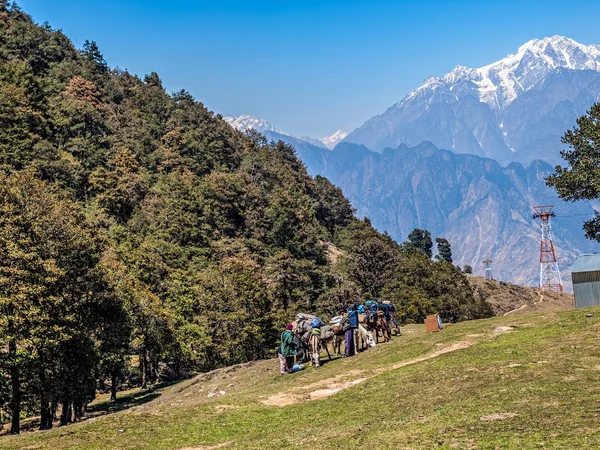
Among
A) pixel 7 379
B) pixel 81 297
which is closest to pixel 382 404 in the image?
pixel 7 379

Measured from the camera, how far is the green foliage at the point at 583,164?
4894 centimetres

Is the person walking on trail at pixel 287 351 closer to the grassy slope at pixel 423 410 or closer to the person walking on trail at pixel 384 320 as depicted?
the grassy slope at pixel 423 410

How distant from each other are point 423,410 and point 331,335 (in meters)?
15.5

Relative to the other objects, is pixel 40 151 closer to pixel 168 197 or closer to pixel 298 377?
pixel 168 197

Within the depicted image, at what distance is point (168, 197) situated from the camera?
116 meters

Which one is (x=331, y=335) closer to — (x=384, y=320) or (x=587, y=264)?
(x=384, y=320)

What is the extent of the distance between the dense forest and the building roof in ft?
122

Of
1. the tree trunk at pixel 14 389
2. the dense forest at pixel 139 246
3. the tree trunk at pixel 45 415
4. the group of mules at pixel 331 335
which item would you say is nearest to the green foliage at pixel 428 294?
the dense forest at pixel 139 246

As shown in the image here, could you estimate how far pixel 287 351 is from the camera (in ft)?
111

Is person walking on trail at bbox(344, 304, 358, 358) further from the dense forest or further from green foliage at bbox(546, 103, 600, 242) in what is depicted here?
green foliage at bbox(546, 103, 600, 242)

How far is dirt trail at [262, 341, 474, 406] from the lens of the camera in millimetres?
25328

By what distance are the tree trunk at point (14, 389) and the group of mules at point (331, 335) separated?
17088 millimetres

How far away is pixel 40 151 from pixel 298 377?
8723 cm

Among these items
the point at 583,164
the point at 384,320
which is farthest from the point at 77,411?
the point at 583,164
